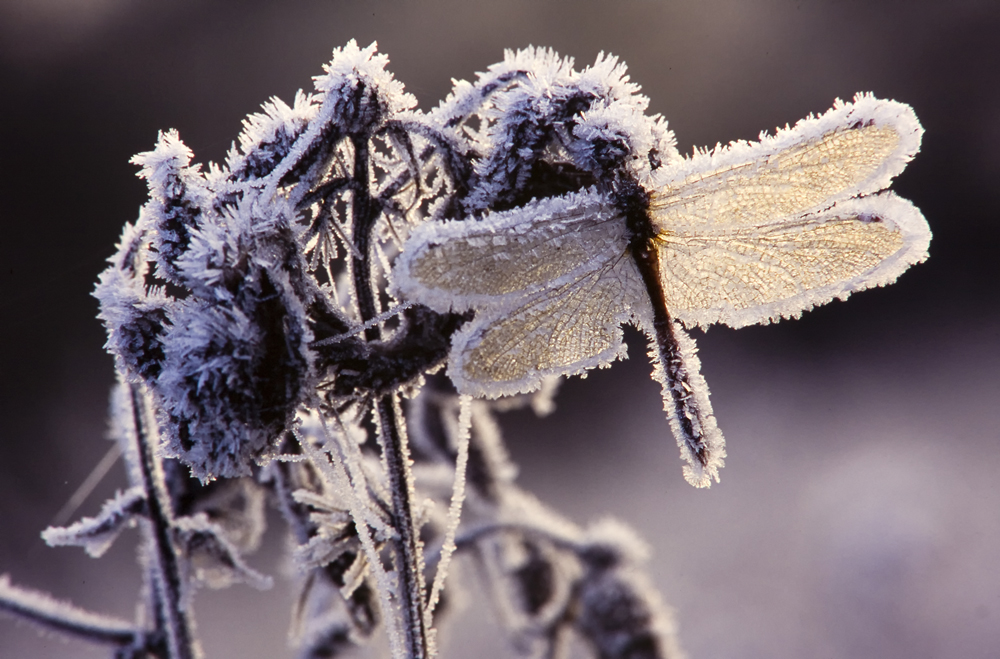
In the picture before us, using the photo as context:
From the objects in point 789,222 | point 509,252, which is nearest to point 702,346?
point 789,222

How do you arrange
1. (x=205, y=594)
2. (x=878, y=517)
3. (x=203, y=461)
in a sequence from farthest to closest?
(x=878, y=517), (x=205, y=594), (x=203, y=461)

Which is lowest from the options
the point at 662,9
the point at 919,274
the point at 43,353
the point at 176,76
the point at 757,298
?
the point at 757,298

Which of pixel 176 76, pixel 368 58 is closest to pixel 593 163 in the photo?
pixel 368 58

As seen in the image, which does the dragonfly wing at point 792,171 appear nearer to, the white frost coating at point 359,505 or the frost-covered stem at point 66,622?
the white frost coating at point 359,505

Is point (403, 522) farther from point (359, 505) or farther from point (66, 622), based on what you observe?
point (66, 622)

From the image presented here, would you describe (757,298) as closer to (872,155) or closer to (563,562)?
(872,155)

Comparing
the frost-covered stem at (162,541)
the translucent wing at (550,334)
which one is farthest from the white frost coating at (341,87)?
the frost-covered stem at (162,541)
